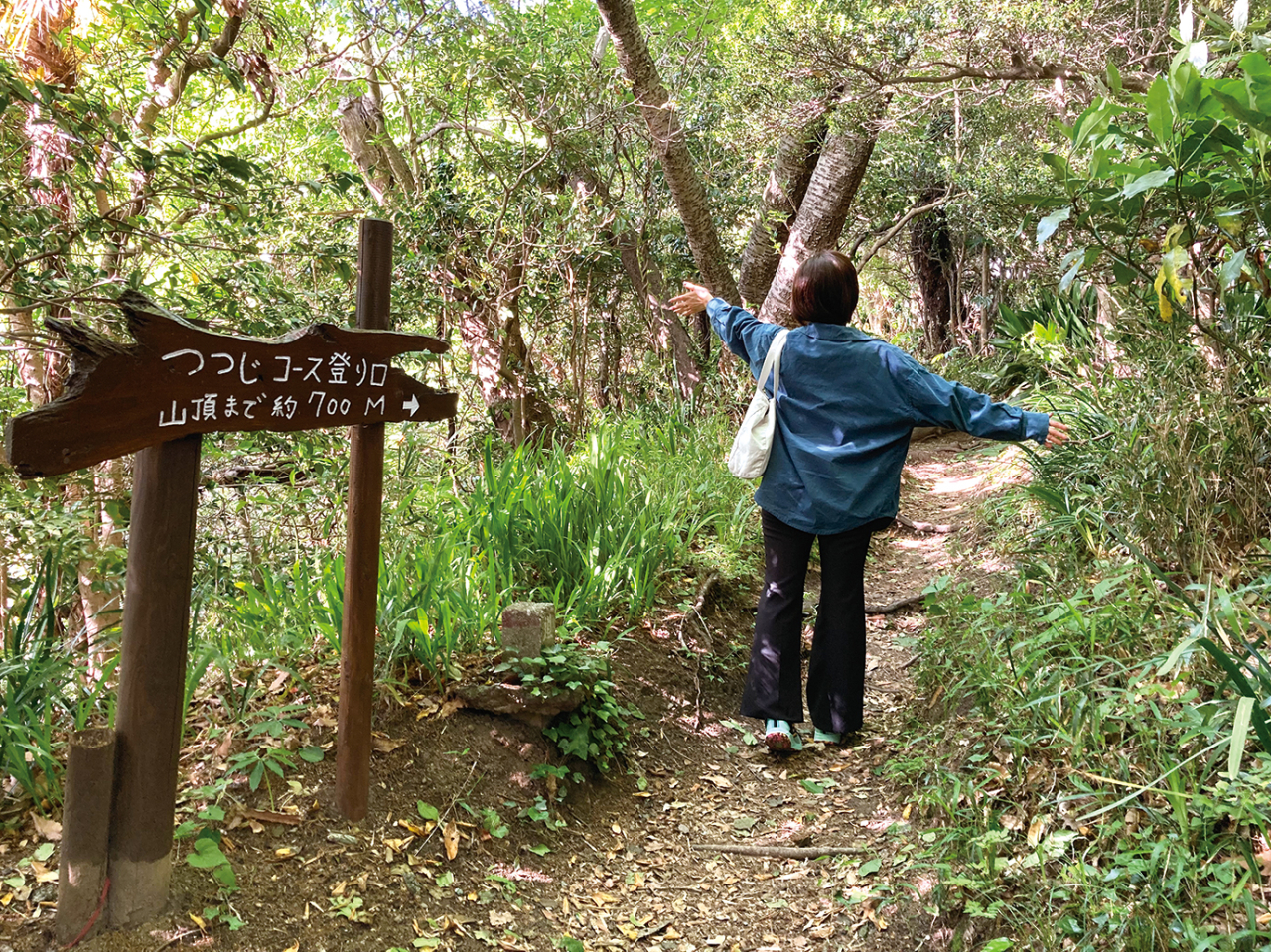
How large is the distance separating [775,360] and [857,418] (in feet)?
1.28

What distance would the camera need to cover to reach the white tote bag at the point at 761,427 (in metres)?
3.54

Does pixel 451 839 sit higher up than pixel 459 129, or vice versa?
pixel 459 129

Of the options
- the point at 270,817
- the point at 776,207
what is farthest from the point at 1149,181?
the point at 776,207

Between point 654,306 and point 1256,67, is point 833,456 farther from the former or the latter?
point 654,306

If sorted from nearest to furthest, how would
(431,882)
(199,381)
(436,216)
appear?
(199,381) → (431,882) → (436,216)

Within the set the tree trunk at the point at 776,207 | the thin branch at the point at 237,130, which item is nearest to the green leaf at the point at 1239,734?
the thin branch at the point at 237,130

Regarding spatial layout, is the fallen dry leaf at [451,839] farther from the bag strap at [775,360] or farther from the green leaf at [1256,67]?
the green leaf at [1256,67]

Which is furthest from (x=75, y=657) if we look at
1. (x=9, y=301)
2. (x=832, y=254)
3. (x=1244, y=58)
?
(x=1244, y=58)

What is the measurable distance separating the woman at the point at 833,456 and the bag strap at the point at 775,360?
2 cm

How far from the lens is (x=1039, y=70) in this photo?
538 centimetres

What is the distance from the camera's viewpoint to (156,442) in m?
2.08

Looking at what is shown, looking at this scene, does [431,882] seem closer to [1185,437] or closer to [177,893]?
[177,893]

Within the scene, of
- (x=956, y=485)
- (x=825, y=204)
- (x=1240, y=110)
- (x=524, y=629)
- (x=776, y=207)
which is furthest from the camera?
(x=956, y=485)

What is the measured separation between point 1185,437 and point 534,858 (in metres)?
2.71
